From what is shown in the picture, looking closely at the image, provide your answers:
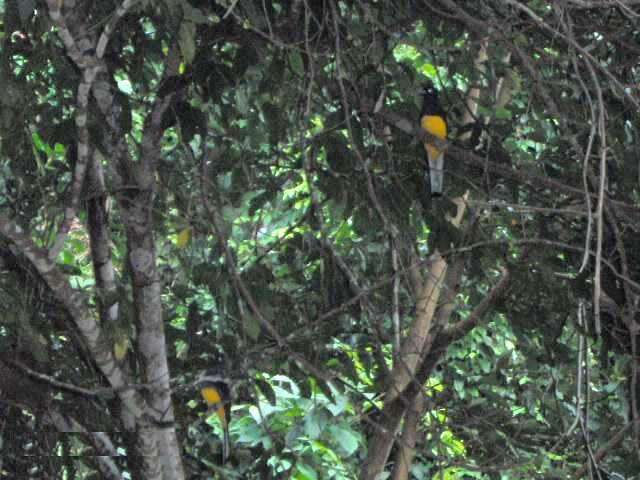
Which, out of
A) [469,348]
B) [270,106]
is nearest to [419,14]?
[270,106]

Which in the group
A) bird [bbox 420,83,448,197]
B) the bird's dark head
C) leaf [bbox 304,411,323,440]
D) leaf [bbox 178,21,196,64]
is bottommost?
leaf [bbox 304,411,323,440]

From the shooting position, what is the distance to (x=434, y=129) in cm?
246

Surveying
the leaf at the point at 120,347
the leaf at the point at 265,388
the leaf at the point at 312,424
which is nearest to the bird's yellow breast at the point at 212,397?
the leaf at the point at 265,388

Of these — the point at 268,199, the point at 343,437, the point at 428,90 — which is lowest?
the point at 343,437

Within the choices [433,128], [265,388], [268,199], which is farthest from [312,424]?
[433,128]

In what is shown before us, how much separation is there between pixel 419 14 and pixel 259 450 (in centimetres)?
148

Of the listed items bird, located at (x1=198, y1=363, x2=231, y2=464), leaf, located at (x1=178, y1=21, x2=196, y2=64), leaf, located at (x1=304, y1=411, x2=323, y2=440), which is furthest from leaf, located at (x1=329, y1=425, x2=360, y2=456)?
leaf, located at (x1=178, y1=21, x2=196, y2=64)

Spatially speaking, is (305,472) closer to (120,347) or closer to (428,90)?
(120,347)

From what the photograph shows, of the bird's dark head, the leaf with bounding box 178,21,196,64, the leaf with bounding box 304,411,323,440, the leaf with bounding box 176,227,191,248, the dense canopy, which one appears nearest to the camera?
the leaf with bounding box 178,21,196,64

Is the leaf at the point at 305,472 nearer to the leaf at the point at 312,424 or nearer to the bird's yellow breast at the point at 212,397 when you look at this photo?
the leaf at the point at 312,424

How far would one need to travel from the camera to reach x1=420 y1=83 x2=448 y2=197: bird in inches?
95.0

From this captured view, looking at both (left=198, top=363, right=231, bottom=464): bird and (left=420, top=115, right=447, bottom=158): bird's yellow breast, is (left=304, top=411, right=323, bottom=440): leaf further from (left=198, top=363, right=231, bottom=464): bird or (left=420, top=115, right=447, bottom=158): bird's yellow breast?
(left=420, top=115, right=447, bottom=158): bird's yellow breast

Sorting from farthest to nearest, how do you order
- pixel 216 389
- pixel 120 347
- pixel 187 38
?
pixel 216 389, pixel 120 347, pixel 187 38

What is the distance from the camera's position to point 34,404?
94.0 inches
